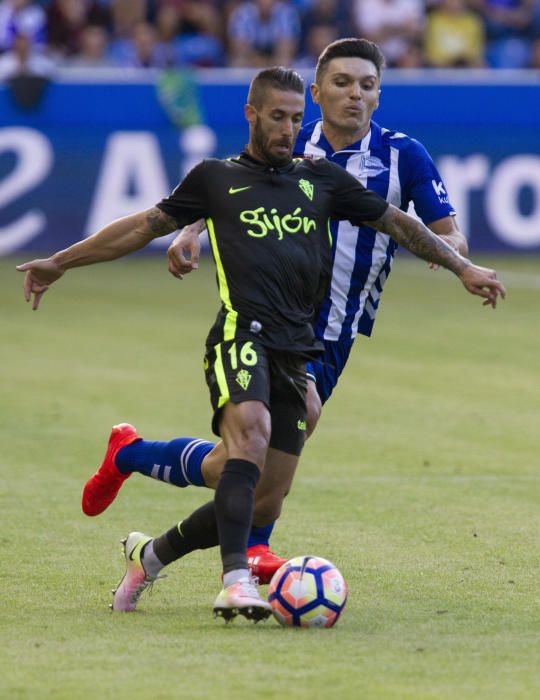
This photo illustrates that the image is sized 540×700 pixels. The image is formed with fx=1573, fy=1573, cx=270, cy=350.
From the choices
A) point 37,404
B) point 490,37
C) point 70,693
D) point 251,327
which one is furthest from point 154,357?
point 490,37

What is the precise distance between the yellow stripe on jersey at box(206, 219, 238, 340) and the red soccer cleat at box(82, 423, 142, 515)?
1.05 meters

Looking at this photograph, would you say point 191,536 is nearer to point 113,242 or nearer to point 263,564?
point 263,564

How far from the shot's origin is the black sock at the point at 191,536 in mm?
5727

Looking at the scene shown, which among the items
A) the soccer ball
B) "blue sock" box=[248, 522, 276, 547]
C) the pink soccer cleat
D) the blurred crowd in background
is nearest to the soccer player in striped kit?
"blue sock" box=[248, 522, 276, 547]

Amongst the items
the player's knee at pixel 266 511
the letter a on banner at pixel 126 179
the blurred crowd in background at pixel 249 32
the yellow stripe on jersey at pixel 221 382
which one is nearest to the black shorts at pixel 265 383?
the yellow stripe on jersey at pixel 221 382

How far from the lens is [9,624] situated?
5449 mm

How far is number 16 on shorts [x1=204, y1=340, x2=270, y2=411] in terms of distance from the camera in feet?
18.0

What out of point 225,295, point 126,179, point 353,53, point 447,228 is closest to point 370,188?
point 447,228

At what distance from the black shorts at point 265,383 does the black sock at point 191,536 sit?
12.5 inches

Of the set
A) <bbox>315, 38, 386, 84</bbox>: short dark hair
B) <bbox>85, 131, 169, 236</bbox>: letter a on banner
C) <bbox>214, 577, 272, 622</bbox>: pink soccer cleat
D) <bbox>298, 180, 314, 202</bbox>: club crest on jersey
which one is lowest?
<bbox>85, 131, 169, 236</bbox>: letter a on banner

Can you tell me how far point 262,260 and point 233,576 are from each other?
1146 millimetres

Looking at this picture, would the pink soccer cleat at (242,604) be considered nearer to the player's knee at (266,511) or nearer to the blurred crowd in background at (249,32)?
the player's knee at (266,511)

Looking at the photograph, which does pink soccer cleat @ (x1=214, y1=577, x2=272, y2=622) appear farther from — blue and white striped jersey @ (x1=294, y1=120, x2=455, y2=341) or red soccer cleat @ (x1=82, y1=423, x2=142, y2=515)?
blue and white striped jersey @ (x1=294, y1=120, x2=455, y2=341)

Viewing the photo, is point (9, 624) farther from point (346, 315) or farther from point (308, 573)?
point (346, 315)
